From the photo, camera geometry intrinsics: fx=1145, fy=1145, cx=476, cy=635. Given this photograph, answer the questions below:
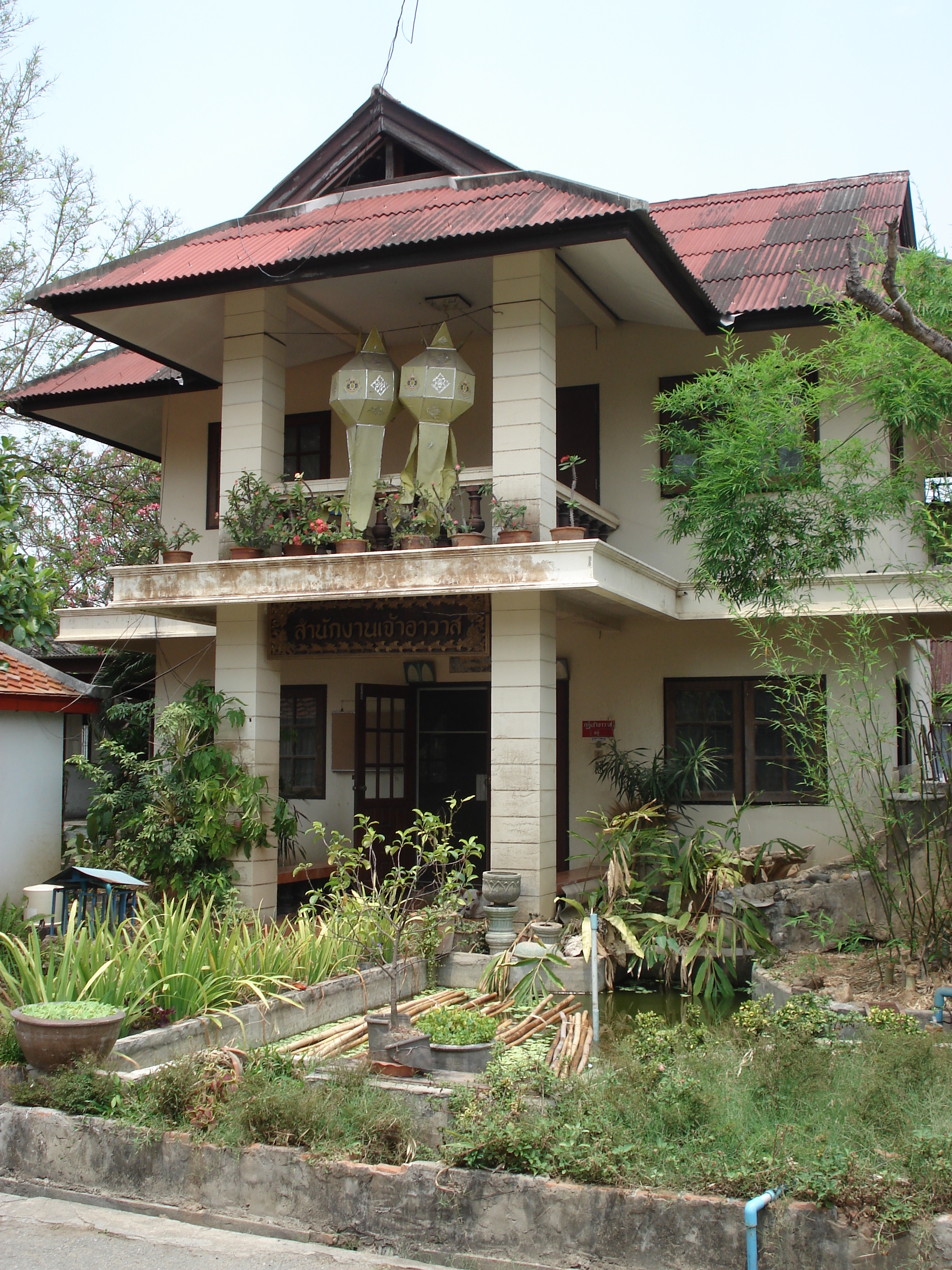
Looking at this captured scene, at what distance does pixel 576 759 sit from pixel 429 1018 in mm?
5625

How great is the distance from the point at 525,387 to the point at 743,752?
4462 millimetres

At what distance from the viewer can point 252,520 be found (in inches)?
417

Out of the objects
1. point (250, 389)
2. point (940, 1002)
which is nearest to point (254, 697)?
point (250, 389)

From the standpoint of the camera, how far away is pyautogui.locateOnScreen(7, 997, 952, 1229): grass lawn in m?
4.41

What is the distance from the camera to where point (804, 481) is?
28.7ft

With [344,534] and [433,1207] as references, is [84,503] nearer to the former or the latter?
[344,534]

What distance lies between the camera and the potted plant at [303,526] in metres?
10.3

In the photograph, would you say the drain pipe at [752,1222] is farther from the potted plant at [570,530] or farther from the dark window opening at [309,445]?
the dark window opening at [309,445]

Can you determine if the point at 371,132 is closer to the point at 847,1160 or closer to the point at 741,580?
the point at 741,580

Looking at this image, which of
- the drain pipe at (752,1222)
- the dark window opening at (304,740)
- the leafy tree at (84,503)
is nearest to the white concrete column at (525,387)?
the dark window opening at (304,740)

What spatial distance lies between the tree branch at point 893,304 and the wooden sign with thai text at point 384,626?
13.6 ft

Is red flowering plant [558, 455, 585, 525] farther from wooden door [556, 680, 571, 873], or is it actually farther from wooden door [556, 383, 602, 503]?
wooden door [556, 680, 571, 873]

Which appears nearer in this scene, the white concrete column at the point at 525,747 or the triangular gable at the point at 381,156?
the white concrete column at the point at 525,747

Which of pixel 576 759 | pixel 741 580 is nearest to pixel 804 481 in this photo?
pixel 741 580
